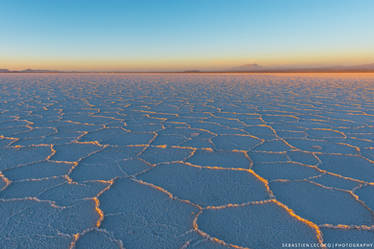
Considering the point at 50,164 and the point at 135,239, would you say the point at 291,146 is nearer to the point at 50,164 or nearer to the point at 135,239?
the point at 135,239

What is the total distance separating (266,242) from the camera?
0.92 meters

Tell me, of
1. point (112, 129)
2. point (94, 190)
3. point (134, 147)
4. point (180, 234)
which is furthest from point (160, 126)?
point (180, 234)

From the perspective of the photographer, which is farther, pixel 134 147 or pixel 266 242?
pixel 134 147

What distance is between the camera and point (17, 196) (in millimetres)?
1215

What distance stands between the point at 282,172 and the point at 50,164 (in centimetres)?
146

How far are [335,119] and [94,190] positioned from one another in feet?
9.30

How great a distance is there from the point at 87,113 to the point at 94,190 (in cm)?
240

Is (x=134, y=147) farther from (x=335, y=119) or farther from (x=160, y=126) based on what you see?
(x=335, y=119)

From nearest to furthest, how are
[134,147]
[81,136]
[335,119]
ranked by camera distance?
[134,147] → [81,136] → [335,119]

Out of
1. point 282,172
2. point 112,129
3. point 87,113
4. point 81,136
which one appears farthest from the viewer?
point 87,113

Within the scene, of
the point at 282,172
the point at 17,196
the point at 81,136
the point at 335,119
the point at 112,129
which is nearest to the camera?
the point at 17,196

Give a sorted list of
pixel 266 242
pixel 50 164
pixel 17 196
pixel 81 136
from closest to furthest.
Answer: pixel 266 242
pixel 17 196
pixel 50 164
pixel 81 136

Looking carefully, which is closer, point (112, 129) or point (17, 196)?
point (17, 196)

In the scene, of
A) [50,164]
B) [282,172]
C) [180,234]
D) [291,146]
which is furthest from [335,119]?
[50,164]
